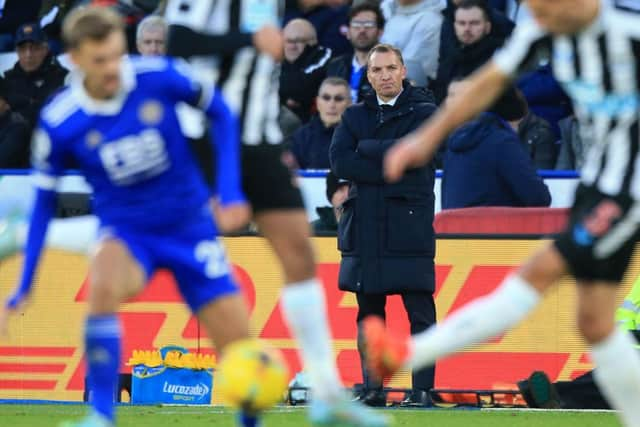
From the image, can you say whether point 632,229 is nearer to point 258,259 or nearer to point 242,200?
point 242,200

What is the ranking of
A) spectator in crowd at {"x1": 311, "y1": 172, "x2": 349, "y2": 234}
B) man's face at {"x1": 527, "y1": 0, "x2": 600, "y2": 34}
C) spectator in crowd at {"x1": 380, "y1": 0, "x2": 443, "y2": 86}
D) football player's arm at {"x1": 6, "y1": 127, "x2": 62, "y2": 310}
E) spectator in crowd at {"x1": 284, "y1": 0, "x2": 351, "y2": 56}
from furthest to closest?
spectator in crowd at {"x1": 284, "y1": 0, "x2": 351, "y2": 56} → spectator in crowd at {"x1": 380, "y1": 0, "x2": 443, "y2": 86} → spectator in crowd at {"x1": 311, "y1": 172, "x2": 349, "y2": 234} → football player's arm at {"x1": 6, "y1": 127, "x2": 62, "y2": 310} → man's face at {"x1": 527, "y1": 0, "x2": 600, "y2": 34}

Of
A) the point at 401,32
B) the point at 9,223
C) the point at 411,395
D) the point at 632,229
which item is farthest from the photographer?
the point at 401,32

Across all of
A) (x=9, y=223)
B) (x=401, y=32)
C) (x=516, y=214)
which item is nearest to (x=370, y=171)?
(x=516, y=214)

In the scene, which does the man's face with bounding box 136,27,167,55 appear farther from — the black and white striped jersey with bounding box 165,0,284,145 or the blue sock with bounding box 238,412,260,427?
the blue sock with bounding box 238,412,260,427

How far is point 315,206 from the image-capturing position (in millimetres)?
12906

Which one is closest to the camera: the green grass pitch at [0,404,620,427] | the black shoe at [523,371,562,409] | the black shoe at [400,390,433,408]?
the green grass pitch at [0,404,620,427]

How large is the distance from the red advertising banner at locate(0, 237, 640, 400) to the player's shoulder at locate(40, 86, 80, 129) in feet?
15.6

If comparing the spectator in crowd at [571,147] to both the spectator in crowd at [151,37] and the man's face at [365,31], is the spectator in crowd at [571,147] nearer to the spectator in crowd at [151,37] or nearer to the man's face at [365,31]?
the man's face at [365,31]

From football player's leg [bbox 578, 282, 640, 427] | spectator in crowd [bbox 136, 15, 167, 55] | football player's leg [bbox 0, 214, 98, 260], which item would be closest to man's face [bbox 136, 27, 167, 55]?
spectator in crowd [bbox 136, 15, 167, 55]

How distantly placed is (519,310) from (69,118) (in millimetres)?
2097

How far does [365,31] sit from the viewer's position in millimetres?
14602

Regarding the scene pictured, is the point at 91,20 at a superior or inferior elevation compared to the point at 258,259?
superior

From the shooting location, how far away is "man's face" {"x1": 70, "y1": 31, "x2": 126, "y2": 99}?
7375 millimetres

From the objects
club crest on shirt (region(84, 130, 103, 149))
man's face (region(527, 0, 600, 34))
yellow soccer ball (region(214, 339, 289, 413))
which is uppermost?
man's face (region(527, 0, 600, 34))
